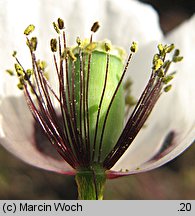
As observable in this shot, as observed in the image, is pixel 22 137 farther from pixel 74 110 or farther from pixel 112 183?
pixel 112 183

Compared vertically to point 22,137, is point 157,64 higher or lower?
higher

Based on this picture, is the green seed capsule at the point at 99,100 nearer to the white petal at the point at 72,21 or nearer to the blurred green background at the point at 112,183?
the white petal at the point at 72,21

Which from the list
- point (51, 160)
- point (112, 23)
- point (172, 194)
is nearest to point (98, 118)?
point (51, 160)

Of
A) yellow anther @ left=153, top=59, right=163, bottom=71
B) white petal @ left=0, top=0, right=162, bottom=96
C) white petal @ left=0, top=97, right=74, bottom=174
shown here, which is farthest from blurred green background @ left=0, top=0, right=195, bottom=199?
yellow anther @ left=153, top=59, right=163, bottom=71

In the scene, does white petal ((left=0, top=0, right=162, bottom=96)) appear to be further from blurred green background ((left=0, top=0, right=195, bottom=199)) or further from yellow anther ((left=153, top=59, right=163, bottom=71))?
blurred green background ((left=0, top=0, right=195, bottom=199))

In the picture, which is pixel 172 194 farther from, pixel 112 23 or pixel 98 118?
pixel 98 118

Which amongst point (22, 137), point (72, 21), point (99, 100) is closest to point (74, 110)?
point (99, 100)
